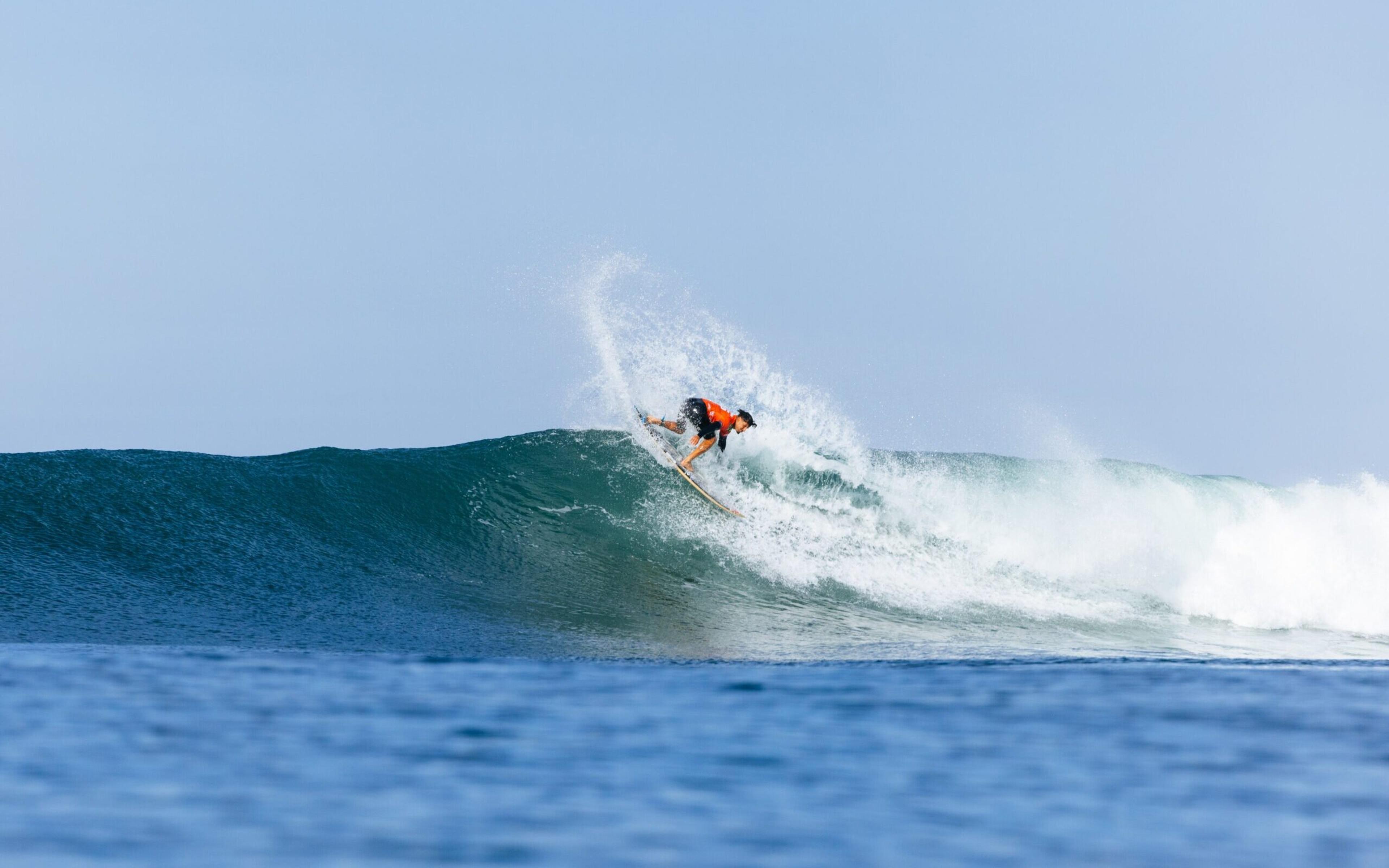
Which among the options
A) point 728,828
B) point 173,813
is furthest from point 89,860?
point 728,828

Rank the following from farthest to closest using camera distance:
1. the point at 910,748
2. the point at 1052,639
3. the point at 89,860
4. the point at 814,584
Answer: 1. the point at 814,584
2. the point at 1052,639
3. the point at 910,748
4. the point at 89,860

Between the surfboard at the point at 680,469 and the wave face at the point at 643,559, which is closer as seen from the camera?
the wave face at the point at 643,559

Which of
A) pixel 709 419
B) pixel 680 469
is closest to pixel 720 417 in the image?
pixel 709 419

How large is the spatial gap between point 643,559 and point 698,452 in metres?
1.60

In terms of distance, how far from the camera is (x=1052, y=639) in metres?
8.75

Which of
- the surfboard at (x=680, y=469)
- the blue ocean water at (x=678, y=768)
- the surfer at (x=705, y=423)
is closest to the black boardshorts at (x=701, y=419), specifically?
the surfer at (x=705, y=423)

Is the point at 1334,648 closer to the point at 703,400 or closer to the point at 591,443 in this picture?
the point at 703,400

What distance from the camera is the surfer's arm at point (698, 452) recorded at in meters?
11.6

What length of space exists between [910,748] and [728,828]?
3.77 feet

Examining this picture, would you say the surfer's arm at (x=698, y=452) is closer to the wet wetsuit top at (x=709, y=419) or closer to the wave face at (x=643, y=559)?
the wet wetsuit top at (x=709, y=419)

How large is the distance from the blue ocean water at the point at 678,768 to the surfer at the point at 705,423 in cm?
586

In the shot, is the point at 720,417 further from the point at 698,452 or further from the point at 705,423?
the point at 698,452

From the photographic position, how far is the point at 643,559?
412 inches

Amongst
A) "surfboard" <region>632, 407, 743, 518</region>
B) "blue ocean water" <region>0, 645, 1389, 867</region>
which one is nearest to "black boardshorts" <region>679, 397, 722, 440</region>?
"surfboard" <region>632, 407, 743, 518</region>
